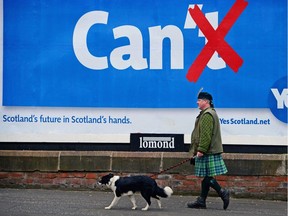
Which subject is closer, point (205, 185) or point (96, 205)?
point (205, 185)

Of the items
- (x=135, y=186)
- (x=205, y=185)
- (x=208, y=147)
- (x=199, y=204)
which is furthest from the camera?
(x=199, y=204)

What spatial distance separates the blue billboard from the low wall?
81cm

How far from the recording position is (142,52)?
12508mm

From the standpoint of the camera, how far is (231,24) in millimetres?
12375

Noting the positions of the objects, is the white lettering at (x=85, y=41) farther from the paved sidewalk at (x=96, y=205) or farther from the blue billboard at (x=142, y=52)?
the paved sidewalk at (x=96, y=205)

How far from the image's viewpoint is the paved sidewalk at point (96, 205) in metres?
10.5

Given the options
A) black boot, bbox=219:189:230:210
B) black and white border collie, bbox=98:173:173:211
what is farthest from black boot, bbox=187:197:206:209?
black and white border collie, bbox=98:173:173:211

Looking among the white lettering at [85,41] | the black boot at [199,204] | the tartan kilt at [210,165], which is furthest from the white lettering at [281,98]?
the white lettering at [85,41]

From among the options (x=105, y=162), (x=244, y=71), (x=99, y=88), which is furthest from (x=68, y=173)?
(x=244, y=71)

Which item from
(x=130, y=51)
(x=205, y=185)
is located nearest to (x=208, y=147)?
(x=205, y=185)

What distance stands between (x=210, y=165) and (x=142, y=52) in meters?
2.53

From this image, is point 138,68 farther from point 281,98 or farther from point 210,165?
point 210,165

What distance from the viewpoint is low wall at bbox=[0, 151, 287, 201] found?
40.0ft

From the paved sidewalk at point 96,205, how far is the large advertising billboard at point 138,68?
94 centimetres
